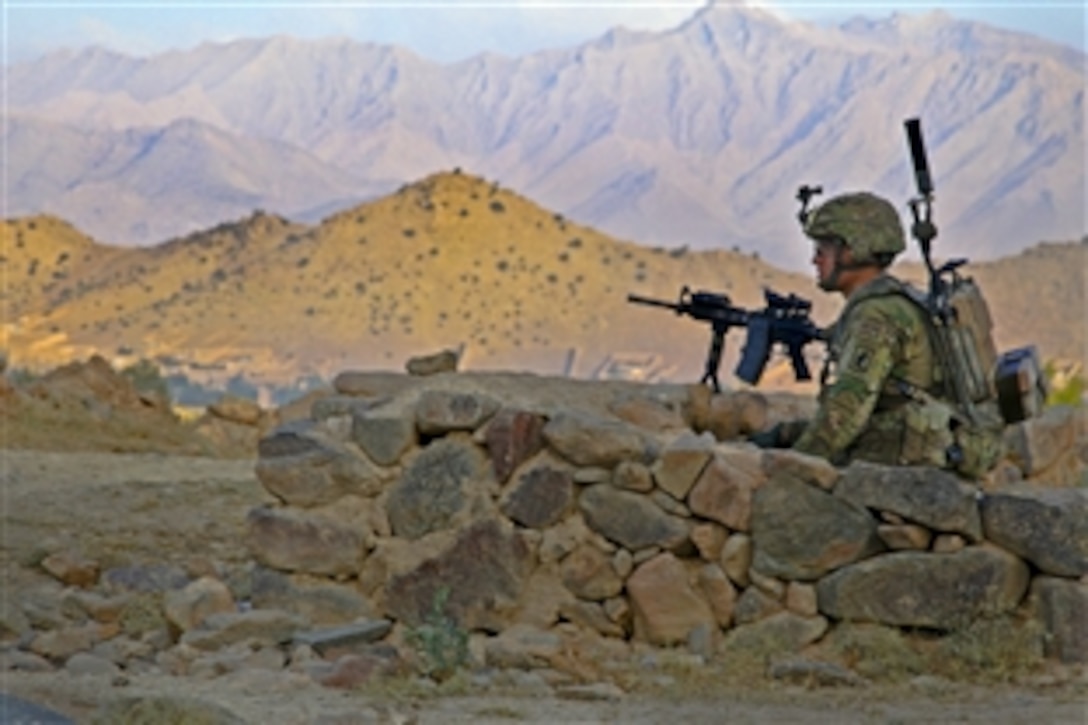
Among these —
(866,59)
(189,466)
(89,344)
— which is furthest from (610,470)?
(866,59)

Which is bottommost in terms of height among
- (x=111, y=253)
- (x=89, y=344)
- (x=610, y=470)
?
(x=610, y=470)

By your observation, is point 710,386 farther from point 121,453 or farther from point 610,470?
point 121,453

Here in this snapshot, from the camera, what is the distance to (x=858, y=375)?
7.46 metres

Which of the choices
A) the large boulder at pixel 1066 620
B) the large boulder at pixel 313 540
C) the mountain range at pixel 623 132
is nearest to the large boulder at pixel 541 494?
the large boulder at pixel 313 540

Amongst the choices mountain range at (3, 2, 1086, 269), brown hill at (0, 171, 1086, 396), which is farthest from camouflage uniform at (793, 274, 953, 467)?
mountain range at (3, 2, 1086, 269)

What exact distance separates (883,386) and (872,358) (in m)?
0.18

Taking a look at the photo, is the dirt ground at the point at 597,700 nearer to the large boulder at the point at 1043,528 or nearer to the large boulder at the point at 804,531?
the large boulder at the point at 1043,528

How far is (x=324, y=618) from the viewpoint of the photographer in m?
8.06

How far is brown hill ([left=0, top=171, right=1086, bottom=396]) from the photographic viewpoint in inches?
1960

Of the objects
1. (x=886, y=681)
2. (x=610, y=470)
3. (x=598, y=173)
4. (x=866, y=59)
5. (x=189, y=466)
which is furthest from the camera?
(x=866, y=59)

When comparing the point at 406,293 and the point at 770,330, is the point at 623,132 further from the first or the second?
the point at 770,330

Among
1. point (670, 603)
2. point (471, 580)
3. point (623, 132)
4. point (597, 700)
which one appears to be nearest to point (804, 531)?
point (670, 603)

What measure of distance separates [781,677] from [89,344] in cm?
4408

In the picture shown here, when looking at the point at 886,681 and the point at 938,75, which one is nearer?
the point at 886,681
